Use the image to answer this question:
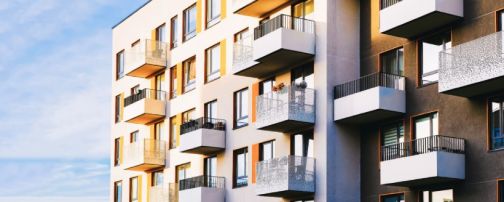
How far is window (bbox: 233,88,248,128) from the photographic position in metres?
42.3

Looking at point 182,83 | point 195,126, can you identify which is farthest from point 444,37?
point 182,83

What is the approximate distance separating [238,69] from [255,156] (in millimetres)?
3699

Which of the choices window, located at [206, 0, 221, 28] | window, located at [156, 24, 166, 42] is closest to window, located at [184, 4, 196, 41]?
window, located at [206, 0, 221, 28]

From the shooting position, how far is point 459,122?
1219 inches

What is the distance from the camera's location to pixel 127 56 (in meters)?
52.3

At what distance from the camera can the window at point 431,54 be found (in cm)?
3216

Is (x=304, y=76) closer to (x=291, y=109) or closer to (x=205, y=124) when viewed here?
(x=291, y=109)

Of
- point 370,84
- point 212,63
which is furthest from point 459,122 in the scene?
point 212,63

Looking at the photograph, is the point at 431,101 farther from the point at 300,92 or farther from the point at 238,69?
the point at 238,69

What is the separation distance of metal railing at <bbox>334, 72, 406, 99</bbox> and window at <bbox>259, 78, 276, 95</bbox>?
4.82m

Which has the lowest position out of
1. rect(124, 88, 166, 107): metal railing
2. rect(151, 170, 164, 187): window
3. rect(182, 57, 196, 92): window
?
rect(151, 170, 164, 187): window

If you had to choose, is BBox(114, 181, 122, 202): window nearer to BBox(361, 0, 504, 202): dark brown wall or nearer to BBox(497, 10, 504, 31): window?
BBox(361, 0, 504, 202): dark brown wall

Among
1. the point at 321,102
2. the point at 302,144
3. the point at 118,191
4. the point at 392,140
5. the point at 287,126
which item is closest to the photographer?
the point at 392,140

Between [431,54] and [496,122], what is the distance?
3.88m
